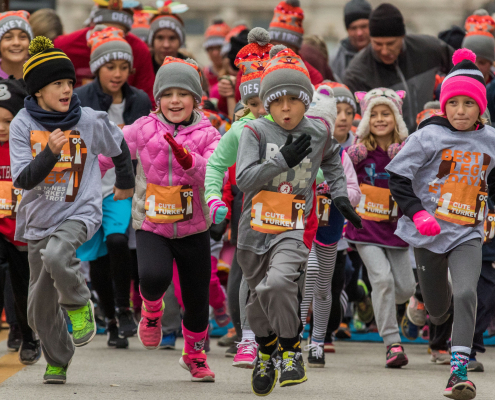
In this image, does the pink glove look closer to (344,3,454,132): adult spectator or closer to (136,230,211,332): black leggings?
(136,230,211,332): black leggings

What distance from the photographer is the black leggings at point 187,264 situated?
262 inches

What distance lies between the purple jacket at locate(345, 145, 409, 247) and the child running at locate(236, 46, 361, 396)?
6.60 ft

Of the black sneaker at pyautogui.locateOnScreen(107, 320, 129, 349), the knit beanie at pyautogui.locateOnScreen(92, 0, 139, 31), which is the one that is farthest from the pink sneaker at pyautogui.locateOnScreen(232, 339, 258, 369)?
the knit beanie at pyautogui.locateOnScreen(92, 0, 139, 31)

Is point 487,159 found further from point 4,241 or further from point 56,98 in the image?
point 4,241

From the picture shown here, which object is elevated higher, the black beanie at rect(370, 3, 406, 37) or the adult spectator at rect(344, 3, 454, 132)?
the black beanie at rect(370, 3, 406, 37)

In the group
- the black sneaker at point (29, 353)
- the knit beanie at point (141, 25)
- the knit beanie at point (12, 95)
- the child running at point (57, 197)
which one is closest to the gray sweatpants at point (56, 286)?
the child running at point (57, 197)

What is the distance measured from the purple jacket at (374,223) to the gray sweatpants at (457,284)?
128cm

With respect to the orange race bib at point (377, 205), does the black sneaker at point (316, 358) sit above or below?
below

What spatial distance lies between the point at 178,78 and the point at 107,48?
2267 mm

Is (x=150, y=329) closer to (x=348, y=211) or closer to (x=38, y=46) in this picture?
(x=348, y=211)

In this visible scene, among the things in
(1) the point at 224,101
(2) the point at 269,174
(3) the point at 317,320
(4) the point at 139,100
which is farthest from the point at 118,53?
(2) the point at 269,174

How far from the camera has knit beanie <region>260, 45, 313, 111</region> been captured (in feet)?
19.6

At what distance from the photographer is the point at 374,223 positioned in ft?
26.9

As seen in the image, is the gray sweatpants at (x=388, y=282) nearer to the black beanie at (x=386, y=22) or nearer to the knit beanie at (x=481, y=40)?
the black beanie at (x=386, y=22)
